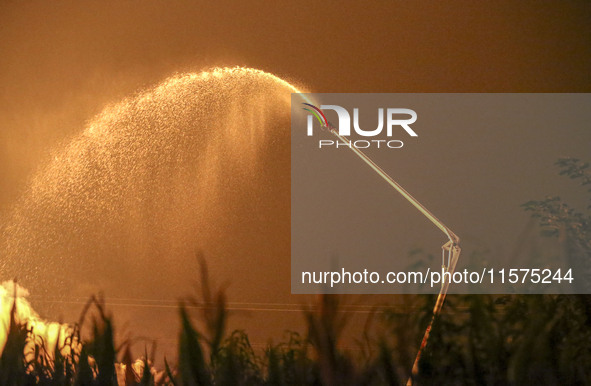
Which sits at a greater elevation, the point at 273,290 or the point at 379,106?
the point at 379,106

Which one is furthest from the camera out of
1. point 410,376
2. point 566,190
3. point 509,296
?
point 566,190

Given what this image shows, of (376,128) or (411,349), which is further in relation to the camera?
(376,128)

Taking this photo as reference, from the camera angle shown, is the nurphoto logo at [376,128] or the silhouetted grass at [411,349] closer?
the silhouetted grass at [411,349]

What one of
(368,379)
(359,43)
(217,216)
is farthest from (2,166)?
(368,379)

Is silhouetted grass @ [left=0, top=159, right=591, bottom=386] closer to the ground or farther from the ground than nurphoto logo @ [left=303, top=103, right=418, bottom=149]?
closer to the ground

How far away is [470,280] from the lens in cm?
190

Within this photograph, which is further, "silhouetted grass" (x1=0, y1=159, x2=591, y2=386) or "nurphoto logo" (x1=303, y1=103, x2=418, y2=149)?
"nurphoto logo" (x1=303, y1=103, x2=418, y2=149)

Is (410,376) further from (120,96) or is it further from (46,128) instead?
(46,128)

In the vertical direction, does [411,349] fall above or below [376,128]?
below

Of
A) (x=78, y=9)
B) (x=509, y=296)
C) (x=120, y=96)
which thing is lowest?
(x=509, y=296)

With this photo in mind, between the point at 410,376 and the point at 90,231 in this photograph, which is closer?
the point at 410,376

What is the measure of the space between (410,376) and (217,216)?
5.64 m

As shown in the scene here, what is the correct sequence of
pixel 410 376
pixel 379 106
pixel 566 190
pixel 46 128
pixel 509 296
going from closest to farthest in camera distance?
1. pixel 410 376
2. pixel 509 296
3. pixel 566 190
4. pixel 379 106
5. pixel 46 128

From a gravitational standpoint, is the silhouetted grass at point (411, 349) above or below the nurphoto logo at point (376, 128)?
below
